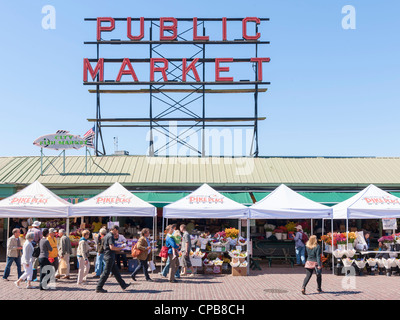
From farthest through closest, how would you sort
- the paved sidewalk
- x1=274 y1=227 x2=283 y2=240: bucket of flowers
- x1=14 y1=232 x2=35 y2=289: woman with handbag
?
x1=274 y1=227 x2=283 y2=240: bucket of flowers → x1=14 y1=232 x2=35 y2=289: woman with handbag → the paved sidewalk

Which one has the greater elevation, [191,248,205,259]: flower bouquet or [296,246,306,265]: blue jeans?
[191,248,205,259]: flower bouquet

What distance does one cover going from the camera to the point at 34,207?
15.5m

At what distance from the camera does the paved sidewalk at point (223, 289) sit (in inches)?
434

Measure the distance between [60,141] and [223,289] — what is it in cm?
1381

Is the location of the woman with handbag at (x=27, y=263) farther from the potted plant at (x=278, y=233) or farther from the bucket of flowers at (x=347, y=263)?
the potted plant at (x=278, y=233)

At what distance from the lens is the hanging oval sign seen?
22.7m

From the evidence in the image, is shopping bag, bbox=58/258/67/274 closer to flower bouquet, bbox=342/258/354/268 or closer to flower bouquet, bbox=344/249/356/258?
flower bouquet, bbox=342/258/354/268

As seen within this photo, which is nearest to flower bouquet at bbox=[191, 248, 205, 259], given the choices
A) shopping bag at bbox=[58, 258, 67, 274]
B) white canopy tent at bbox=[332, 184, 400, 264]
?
shopping bag at bbox=[58, 258, 67, 274]

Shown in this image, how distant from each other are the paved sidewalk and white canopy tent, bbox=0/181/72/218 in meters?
2.14

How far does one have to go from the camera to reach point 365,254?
15.6 meters

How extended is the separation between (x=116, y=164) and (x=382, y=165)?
46.6ft

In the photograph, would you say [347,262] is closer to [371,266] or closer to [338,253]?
[338,253]

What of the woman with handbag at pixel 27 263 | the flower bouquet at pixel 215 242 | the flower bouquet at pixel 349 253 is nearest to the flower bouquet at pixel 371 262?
the flower bouquet at pixel 349 253
